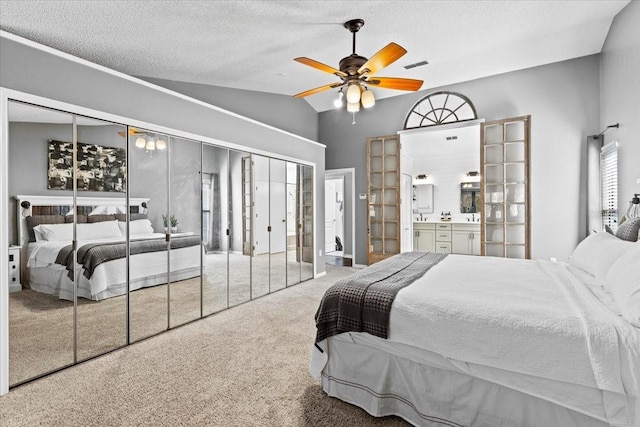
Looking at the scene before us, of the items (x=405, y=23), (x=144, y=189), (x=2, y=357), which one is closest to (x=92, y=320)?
(x=2, y=357)

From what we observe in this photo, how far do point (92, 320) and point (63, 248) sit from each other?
63cm

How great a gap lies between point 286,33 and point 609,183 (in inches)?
167

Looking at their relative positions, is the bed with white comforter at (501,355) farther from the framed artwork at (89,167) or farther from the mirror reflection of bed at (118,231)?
the framed artwork at (89,167)

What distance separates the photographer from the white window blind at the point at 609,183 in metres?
3.64

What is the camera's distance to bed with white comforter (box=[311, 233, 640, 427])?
132 centimetres

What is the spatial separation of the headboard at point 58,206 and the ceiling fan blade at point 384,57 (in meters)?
2.44

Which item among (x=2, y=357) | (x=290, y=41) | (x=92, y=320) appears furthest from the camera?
(x=290, y=41)

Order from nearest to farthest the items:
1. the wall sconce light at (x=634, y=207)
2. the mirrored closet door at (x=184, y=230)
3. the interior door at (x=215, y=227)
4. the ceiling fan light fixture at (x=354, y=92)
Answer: the wall sconce light at (x=634, y=207)
the ceiling fan light fixture at (x=354, y=92)
the mirrored closet door at (x=184, y=230)
the interior door at (x=215, y=227)

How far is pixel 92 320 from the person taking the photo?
255 centimetres

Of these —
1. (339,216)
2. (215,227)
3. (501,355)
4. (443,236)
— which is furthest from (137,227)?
(339,216)

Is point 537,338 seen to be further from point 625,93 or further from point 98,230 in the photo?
point 625,93

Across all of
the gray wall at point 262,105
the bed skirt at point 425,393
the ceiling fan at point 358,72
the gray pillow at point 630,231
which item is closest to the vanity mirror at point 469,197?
the gray wall at point 262,105

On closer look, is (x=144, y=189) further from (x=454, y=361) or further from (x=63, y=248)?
(x=454, y=361)

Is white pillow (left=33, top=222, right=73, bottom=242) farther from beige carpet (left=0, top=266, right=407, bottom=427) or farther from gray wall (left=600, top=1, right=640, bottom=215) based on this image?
gray wall (left=600, top=1, right=640, bottom=215)
